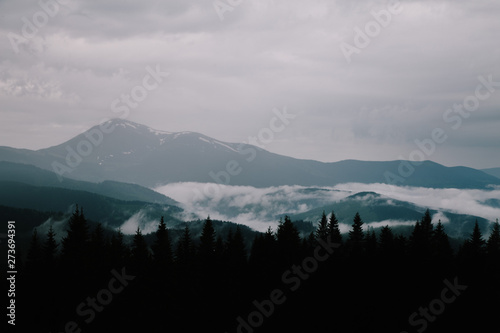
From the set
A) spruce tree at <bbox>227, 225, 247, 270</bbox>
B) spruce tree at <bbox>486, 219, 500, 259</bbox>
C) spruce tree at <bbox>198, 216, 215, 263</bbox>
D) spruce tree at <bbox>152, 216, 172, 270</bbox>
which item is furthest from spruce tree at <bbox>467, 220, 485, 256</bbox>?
spruce tree at <bbox>152, 216, 172, 270</bbox>

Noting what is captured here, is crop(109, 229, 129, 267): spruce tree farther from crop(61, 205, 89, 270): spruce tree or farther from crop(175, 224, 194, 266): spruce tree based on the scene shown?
crop(175, 224, 194, 266): spruce tree

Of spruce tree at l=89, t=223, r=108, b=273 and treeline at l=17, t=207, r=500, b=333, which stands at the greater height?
spruce tree at l=89, t=223, r=108, b=273

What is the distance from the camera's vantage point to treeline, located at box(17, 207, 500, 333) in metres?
49.0

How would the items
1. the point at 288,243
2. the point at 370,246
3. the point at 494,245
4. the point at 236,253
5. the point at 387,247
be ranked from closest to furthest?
the point at 288,243, the point at 387,247, the point at 236,253, the point at 370,246, the point at 494,245

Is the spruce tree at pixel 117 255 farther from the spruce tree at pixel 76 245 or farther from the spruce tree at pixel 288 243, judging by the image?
the spruce tree at pixel 288 243

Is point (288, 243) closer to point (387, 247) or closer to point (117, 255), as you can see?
point (387, 247)

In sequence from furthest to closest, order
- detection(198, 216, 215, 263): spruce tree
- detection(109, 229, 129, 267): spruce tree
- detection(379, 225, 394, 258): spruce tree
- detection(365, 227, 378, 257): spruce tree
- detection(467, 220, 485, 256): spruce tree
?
1. detection(365, 227, 378, 257): spruce tree
2. detection(198, 216, 215, 263): spruce tree
3. detection(467, 220, 485, 256): spruce tree
4. detection(379, 225, 394, 258): spruce tree
5. detection(109, 229, 129, 267): spruce tree

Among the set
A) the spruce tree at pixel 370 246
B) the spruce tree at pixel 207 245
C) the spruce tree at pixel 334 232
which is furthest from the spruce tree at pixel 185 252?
the spruce tree at pixel 370 246

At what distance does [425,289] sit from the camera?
5188 cm

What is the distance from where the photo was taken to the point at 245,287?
54.8m

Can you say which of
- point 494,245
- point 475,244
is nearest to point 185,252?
point 475,244

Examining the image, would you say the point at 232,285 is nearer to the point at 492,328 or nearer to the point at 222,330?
the point at 222,330

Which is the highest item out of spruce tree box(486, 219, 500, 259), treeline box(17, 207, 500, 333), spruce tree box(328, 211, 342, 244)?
spruce tree box(328, 211, 342, 244)

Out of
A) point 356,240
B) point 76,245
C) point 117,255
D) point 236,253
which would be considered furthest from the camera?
point 356,240
